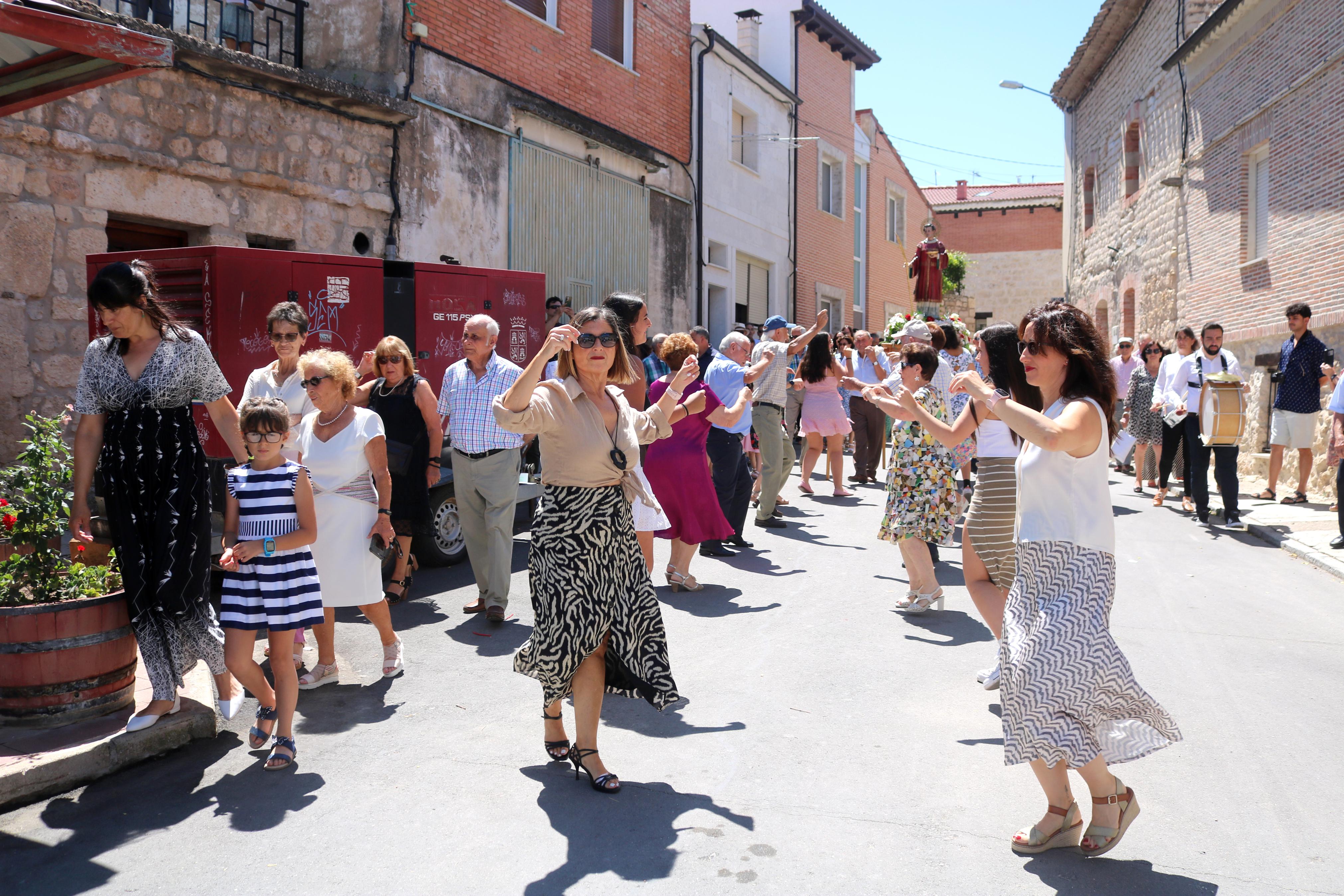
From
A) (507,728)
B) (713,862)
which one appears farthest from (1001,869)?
(507,728)

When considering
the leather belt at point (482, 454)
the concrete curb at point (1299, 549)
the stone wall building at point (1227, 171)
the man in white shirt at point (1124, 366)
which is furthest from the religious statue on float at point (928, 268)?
the leather belt at point (482, 454)

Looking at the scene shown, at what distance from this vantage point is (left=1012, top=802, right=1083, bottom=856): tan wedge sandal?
3463 mm

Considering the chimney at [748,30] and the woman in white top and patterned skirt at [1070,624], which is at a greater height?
the chimney at [748,30]

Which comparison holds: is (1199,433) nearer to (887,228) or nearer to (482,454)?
(482,454)

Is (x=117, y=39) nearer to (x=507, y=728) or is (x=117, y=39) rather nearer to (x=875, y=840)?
(x=507, y=728)

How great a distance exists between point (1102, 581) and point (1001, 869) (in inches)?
39.4

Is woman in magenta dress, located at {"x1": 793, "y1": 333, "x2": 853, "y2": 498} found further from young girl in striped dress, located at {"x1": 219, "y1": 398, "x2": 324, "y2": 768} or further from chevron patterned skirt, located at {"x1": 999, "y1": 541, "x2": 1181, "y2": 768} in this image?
chevron patterned skirt, located at {"x1": 999, "y1": 541, "x2": 1181, "y2": 768}

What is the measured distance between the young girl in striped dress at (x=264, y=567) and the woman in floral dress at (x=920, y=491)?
385 cm

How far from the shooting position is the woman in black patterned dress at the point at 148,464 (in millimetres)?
4430

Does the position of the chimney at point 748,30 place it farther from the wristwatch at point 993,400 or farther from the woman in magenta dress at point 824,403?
the wristwatch at point 993,400

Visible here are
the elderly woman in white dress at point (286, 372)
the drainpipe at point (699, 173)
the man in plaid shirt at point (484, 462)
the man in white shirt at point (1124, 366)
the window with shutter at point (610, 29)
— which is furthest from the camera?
the drainpipe at point (699, 173)

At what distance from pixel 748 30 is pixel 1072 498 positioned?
22.5 m

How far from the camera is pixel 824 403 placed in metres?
12.4

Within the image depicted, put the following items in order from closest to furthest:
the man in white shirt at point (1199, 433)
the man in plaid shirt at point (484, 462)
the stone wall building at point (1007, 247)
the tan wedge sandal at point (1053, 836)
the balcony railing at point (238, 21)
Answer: the tan wedge sandal at point (1053, 836), the man in plaid shirt at point (484, 462), the balcony railing at point (238, 21), the man in white shirt at point (1199, 433), the stone wall building at point (1007, 247)
